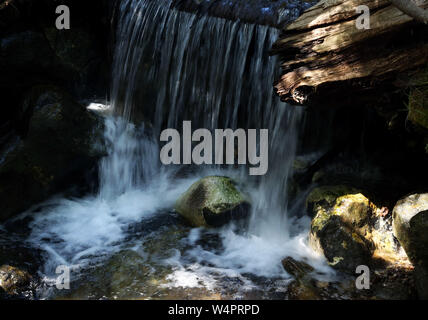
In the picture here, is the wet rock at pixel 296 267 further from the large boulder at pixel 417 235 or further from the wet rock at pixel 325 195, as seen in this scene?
the large boulder at pixel 417 235

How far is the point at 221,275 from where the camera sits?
4.21 metres

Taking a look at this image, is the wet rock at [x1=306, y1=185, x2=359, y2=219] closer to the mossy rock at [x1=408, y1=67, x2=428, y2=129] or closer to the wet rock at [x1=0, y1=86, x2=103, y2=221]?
the mossy rock at [x1=408, y1=67, x2=428, y2=129]

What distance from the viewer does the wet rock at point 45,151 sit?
18.1 feet

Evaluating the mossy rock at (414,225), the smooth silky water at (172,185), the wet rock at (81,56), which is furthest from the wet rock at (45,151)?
the mossy rock at (414,225)

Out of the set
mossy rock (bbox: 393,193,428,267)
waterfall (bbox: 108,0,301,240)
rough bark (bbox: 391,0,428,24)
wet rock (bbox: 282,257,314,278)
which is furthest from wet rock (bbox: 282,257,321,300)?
rough bark (bbox: 391,0,428,24)

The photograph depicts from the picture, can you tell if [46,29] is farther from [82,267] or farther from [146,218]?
[82,267]

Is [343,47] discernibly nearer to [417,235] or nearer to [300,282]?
[417,235]

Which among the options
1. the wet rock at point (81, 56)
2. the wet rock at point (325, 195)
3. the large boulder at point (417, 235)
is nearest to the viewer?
the large boulder at point (417, 235)

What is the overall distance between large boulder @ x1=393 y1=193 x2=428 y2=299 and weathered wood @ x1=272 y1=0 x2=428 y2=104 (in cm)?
160

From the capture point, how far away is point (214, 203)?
17.5ft

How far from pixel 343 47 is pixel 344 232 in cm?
233

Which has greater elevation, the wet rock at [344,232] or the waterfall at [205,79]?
the waterfall at [205,79]

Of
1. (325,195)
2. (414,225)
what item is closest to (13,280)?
(325,195)
